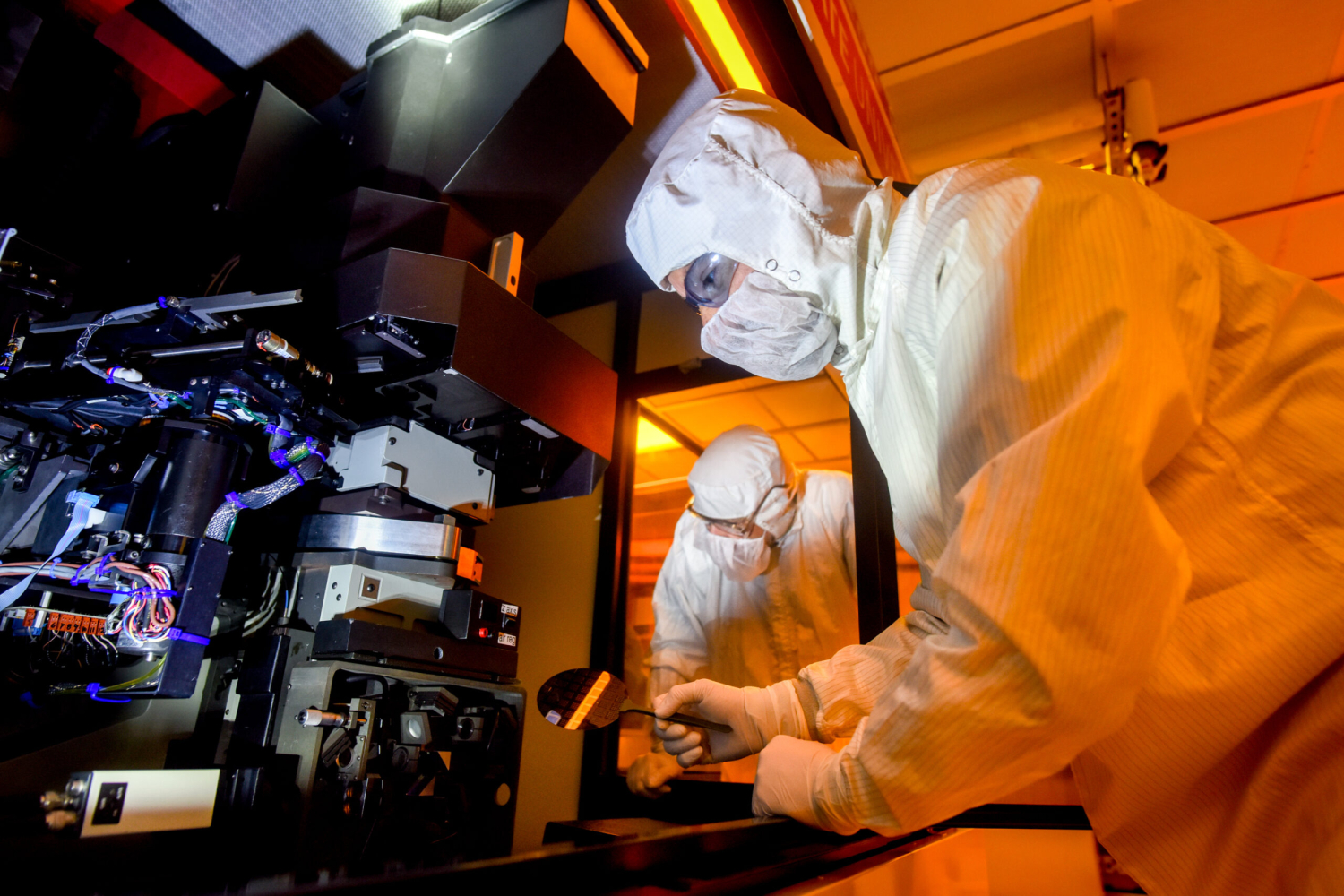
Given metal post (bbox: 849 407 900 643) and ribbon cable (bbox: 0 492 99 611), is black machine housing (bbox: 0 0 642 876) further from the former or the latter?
metal post (bbox: 849 407 900 643)

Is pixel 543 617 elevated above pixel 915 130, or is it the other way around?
pixel 915 130

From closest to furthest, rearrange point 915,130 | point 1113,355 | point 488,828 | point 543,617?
point 1113,355 → point 488,828 → point 543,617 → point 915,130

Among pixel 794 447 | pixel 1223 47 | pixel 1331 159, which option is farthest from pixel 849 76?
pixel 794 447

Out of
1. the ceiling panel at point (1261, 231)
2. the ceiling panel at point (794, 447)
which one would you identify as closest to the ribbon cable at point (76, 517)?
the ceiling panel at point (794, 447)

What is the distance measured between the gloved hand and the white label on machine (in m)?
0.66

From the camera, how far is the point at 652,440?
10.7 ft

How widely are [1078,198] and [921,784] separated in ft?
1.98

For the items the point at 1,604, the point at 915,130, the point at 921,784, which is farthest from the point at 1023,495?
the point at 915,130

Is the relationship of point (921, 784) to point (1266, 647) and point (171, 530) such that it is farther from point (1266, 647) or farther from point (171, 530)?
point (171, 530)

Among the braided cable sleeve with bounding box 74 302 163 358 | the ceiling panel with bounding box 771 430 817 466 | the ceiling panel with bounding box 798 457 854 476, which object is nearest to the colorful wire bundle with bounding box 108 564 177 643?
the braided cable sleeve with bounding box 74 302 163 358

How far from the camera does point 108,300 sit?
1.23 meters

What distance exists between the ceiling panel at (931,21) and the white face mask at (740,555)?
1.62 metres

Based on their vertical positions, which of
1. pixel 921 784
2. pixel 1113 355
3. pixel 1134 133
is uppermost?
pixel 1134 133

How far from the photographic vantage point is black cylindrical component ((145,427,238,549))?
0.93 m
